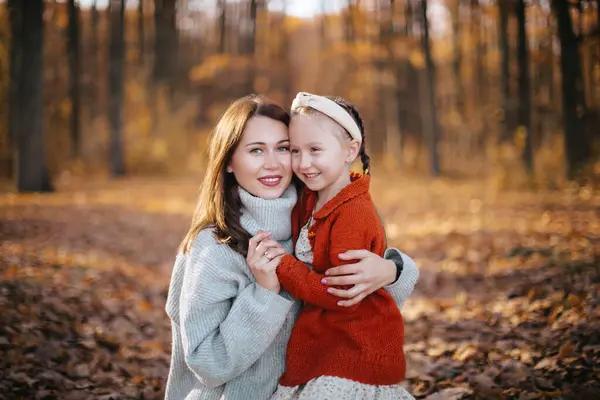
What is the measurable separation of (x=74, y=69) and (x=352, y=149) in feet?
64.0

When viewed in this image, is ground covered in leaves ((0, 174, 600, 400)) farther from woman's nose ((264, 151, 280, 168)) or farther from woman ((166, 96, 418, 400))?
woman's nose ((264, 151, 280, 168))

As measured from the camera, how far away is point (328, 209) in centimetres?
238

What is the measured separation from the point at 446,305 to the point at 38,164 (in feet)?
33.4

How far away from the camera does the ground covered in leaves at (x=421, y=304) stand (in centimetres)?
379

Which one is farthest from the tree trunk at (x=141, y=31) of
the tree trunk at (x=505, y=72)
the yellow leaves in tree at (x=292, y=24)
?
the tree trunk at (x=505, y=72)

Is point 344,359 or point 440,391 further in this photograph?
point 440,391

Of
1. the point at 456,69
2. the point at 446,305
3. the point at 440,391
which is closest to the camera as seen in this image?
the point at 440,391

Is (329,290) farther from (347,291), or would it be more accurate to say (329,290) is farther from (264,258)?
(264,258)

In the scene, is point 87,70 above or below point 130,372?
above

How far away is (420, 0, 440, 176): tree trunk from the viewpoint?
18.1 m

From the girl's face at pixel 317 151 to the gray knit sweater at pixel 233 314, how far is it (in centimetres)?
16

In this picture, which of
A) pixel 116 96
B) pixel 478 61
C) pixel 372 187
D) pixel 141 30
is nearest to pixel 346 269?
pixel 372 187

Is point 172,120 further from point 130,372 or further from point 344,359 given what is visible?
point 344,359

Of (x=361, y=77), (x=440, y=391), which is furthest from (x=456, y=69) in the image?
(x=440, y=391)
